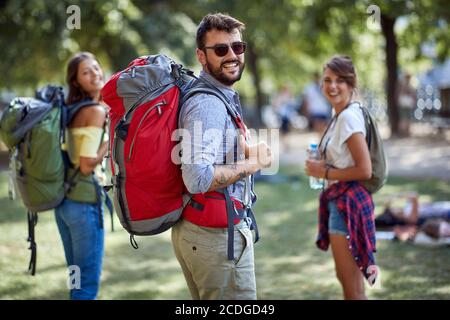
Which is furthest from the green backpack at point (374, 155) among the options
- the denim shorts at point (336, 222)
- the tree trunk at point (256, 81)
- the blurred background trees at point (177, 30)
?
the tree trunk at point (256, 81)

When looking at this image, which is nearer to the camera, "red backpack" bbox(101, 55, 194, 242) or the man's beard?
"red backpack" bbox(101, 55, 194, 242)

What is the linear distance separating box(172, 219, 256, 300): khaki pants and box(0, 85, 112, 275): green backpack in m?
1.73

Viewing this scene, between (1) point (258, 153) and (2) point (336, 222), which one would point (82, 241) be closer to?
(2) point (336, 222)

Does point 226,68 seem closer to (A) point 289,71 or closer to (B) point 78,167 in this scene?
(B) point 78,167

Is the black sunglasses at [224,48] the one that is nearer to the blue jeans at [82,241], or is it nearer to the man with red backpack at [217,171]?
the man with red backpack at [217,171]

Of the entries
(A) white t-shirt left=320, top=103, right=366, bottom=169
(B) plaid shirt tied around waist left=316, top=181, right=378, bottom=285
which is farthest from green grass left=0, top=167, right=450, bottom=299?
(A) white t-shirt left=320, top=103, right=366, bottom=169

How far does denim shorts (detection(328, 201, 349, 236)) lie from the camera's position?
4.48 metres

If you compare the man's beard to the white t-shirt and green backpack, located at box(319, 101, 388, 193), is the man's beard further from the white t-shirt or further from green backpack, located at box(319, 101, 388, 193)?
green backpack, located at box(319, 101, 388, 193)

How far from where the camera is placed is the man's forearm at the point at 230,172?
3.12 m

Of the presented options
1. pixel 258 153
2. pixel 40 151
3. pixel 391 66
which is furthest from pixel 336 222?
pixel 391 66

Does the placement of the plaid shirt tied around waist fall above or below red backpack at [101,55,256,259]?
below

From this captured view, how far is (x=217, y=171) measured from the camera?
3.12m

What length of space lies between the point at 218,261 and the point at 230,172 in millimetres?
430

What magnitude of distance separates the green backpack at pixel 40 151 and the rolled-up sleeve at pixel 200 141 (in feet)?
6.04
